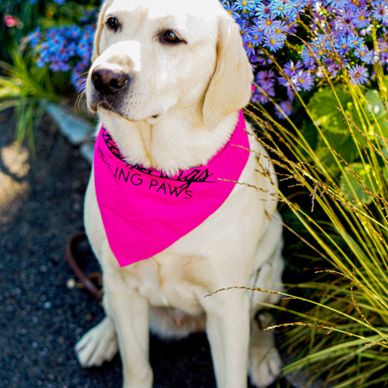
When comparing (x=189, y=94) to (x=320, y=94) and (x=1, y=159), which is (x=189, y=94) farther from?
(x=1, y=159)

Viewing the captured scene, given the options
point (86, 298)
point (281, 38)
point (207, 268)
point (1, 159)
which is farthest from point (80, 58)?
point (207, 268)

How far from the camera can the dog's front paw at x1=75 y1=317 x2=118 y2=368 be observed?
2.81 metres

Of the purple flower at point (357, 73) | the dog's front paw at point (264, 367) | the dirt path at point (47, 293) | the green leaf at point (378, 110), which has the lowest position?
the dirt path at point (47, 293)

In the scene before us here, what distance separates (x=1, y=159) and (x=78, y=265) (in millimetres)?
1191

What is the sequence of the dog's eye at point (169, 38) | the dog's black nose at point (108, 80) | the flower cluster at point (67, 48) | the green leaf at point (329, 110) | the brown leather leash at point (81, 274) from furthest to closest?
the flower cluster at point (67, 48) → the brown leather leash at point (81, 274) → the green leaf at point (329, 110) → the dog's eye at point (169, 38) → the dog's black nose at point (108, 80)

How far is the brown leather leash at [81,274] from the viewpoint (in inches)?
123

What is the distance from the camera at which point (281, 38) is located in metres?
2.30

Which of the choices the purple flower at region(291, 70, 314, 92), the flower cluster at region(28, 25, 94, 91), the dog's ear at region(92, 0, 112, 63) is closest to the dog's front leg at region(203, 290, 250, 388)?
the purple flower at region(291, 70, 314, 92)

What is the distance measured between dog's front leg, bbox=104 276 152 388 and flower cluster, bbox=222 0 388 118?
0.92 metres

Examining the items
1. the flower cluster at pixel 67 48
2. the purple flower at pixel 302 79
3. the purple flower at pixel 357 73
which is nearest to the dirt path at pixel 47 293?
the flower cluster at pixel 67 48

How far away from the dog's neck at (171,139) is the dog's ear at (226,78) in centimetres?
9

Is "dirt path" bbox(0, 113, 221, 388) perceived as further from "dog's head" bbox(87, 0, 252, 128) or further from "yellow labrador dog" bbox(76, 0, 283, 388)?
"dog's head" bbox(87, 0, 252, 128)

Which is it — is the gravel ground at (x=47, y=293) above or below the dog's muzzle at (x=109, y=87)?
below

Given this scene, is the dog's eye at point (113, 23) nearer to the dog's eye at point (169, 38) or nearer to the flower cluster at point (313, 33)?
the dog's eye at point (169, 38)
